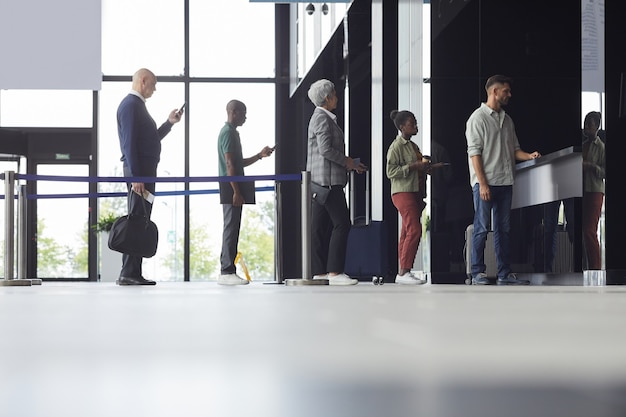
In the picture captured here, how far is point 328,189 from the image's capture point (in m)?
6.19

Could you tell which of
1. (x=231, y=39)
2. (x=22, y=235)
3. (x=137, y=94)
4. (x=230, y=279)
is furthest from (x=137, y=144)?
(x=231, y=39)

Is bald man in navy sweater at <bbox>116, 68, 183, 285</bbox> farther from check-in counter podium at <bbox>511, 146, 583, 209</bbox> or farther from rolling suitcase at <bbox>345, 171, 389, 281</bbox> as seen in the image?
check-in counter podium at <bbox>511, 146, 583, 209</bbox>

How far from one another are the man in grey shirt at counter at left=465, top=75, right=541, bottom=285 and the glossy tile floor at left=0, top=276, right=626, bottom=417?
4148 millimetres

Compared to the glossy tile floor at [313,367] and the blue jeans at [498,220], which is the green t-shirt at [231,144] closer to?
the blue jeans at [498,220]

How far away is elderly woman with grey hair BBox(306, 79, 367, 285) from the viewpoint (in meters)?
6.08

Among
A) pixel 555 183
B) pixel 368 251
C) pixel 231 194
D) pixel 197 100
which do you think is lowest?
pixel 368 251

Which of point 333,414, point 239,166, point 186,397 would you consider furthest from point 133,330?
point 239,166

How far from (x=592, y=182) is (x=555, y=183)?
2.78ft

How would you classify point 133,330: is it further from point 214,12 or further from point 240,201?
point 214,12

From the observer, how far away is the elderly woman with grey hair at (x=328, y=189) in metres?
6.08

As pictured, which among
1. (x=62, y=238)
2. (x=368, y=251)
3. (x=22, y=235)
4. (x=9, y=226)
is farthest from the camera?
(x=62, y=238)

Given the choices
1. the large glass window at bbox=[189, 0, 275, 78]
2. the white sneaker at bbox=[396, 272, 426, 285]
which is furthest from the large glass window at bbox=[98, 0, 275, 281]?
the white sneaker at bbox=[396, 272, 426, 285]

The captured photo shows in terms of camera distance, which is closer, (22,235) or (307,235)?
(307,235)

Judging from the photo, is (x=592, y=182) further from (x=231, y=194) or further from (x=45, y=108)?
(x=45, y=108)
